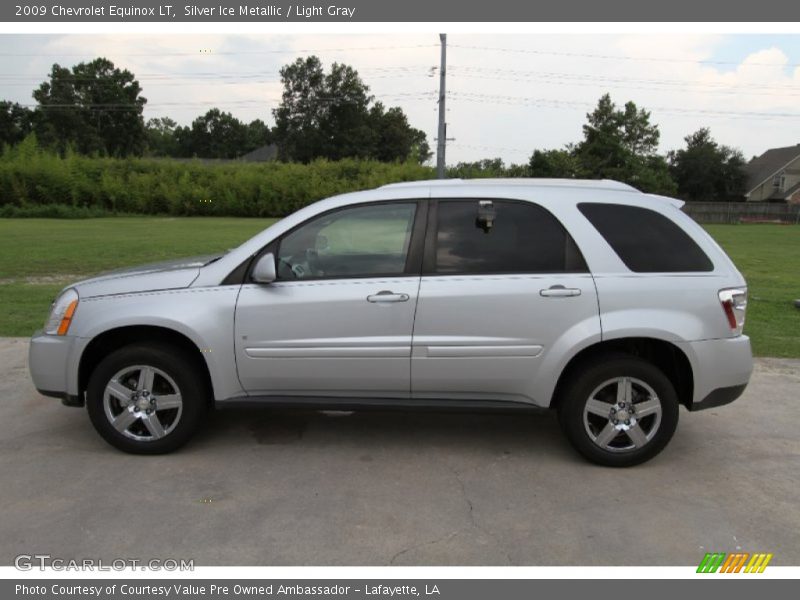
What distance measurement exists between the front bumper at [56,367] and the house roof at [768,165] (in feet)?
260

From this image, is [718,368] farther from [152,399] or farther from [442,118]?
[442,118]

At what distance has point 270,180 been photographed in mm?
43344

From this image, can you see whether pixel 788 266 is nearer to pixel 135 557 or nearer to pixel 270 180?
pixel 135 557

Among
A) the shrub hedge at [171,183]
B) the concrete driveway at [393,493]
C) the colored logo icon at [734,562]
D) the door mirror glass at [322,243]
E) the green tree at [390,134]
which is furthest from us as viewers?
the green tree at [390,134]

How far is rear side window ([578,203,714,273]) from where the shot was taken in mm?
3980

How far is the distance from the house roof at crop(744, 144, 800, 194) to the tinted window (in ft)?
255

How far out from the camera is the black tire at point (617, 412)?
3.95 meters

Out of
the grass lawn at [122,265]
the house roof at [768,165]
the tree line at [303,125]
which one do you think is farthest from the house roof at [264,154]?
the grass lawn at [122,265]

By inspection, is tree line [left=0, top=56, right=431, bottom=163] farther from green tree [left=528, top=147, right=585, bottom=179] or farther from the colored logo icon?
the colored logo icon

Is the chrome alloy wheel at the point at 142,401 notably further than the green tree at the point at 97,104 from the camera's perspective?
No

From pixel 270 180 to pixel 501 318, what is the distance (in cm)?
4135

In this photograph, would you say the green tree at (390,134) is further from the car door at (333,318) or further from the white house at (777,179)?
the car door at (333,318)
